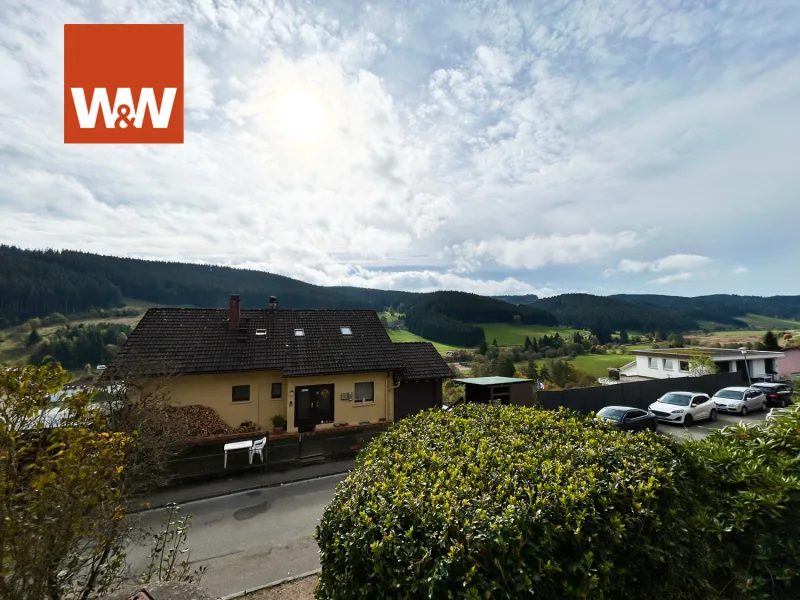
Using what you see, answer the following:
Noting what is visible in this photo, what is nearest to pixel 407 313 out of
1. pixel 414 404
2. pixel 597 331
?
pixel 597 331

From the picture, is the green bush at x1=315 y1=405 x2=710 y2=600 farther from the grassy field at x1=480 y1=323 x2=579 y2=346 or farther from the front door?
the grassy field at x1=480 y1=323 x2=579 y2=346

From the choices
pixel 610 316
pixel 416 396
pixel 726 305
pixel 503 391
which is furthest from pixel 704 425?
pixel 726 305

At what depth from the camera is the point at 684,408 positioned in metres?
17.3

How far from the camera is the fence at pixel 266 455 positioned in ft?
37.4

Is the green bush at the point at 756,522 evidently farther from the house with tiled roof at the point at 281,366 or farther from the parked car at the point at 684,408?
the parked car at the point at 684,408

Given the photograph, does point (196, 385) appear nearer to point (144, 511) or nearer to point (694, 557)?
point (144, 511)

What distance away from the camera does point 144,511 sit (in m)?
9.23

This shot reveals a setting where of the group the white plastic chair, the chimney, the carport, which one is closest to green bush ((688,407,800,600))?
the white plastic chair

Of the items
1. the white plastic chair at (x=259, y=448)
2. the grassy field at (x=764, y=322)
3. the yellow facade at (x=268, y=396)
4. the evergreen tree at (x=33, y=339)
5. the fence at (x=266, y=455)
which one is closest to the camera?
the fence at (x=266, y=455)

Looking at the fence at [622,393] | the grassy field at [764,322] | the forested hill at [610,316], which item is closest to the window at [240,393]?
the fence at [622,393]

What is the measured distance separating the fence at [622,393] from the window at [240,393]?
14.1 metres

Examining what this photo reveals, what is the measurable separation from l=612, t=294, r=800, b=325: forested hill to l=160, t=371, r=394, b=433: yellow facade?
169805 mm

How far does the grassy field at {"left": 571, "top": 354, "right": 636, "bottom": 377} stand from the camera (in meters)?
45.9

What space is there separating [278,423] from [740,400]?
24514 millimetres
